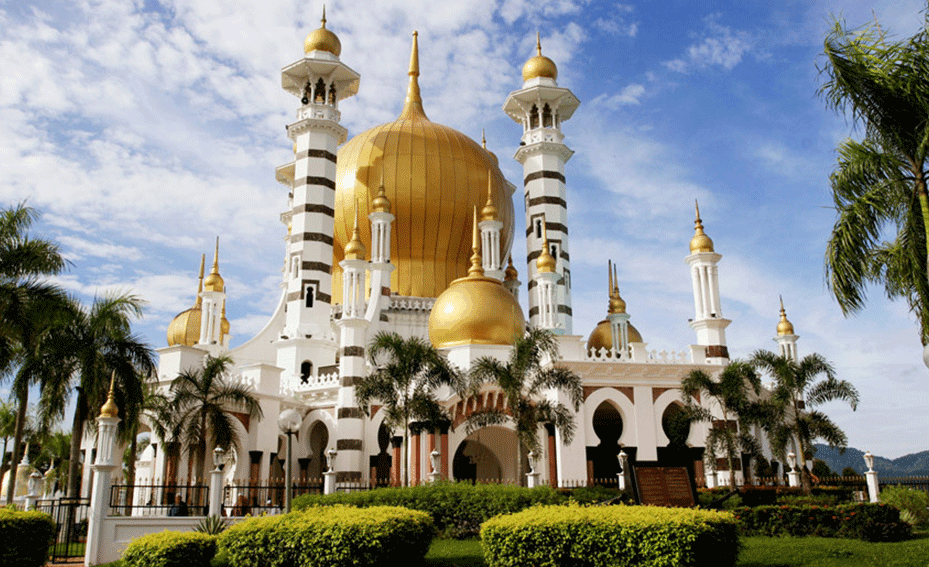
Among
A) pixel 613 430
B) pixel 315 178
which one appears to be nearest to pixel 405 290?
pixel 315 178

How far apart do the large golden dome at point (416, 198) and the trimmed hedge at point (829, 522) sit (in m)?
25.2

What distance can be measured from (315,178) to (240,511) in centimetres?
1897

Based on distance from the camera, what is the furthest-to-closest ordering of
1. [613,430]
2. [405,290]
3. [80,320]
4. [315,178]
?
[405,290]
[315,178]
[613,430]
[80,320]

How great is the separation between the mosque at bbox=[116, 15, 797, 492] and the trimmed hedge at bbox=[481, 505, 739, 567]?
11.1m

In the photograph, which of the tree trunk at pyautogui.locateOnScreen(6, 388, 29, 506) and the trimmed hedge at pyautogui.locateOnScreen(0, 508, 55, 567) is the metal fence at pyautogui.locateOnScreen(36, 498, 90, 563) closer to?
the tree trunk at pyautogui.locateOnScreen(6, 388, 29, 506)

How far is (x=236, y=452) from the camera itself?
2762 centimetres

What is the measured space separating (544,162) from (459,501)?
2575 centimetres

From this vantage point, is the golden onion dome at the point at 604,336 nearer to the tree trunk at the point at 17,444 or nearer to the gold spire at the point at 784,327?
the gold spire at the point at 784,327

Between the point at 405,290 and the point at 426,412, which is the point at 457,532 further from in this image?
the point at 405,290

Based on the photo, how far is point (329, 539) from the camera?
1041 centimetres

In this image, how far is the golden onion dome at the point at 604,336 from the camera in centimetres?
3775

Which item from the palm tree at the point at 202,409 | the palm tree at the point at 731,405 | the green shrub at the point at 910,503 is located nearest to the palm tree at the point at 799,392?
the palm tree at the point at 731,405

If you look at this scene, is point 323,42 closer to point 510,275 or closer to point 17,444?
point 510,275

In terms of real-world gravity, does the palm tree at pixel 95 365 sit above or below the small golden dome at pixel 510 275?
below
